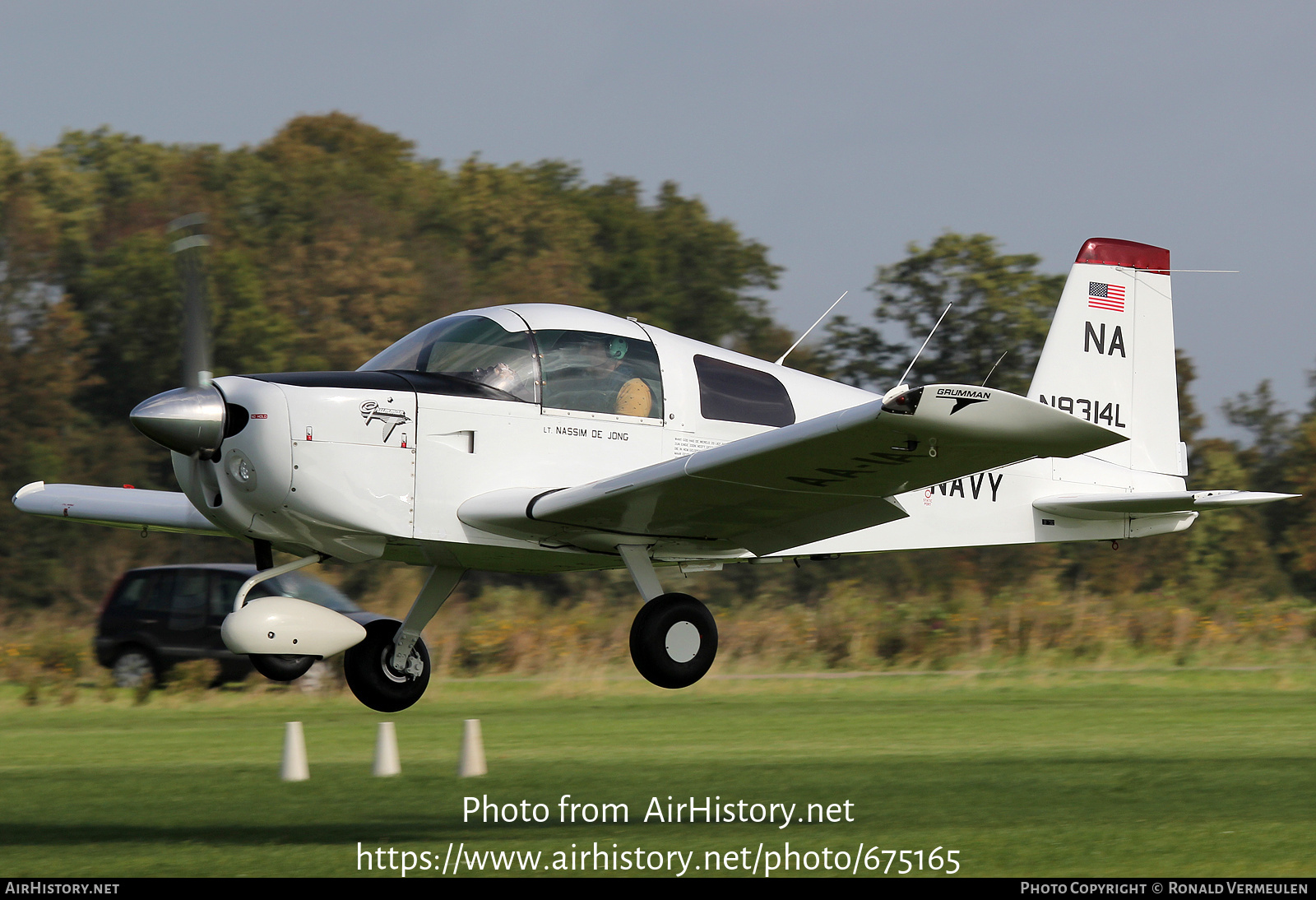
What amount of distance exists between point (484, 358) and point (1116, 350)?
515 cm

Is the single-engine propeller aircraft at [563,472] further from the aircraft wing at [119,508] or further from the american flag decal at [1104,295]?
the american flag decal at [1104,295]

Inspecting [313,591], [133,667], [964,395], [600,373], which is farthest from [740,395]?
[133,667]

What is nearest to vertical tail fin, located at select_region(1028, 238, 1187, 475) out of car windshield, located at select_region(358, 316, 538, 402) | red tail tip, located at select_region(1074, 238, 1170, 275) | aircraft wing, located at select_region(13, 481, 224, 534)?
red tail tip, located at select_region(1074, 238, 1170, 275)

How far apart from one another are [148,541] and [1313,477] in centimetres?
2582

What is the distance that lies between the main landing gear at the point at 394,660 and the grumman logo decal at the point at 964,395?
401 centimetres

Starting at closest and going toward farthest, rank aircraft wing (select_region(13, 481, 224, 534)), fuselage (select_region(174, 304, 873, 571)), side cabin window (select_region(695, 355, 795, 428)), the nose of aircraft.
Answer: the nose of aircraft < fuselage (select_region(174, 304, 873, 571)) < side cabin window (select_region(695, 355, 795, 428)) < aircraft wing (select_region(13, 481, 224, 534))

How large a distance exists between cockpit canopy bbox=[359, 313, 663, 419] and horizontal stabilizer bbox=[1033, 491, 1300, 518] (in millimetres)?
3115

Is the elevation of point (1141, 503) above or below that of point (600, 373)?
below

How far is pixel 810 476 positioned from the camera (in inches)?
304

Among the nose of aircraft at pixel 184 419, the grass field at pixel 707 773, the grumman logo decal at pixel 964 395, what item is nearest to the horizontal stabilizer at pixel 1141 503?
the grass field at pixel 707 773

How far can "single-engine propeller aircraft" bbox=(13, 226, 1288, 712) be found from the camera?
295 inches

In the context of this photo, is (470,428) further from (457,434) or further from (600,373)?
(600,373)

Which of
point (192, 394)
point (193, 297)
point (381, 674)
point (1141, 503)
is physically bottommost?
point (381, 674)

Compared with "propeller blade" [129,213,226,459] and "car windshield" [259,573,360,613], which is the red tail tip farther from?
"car windshield" [259,573,360,613]
